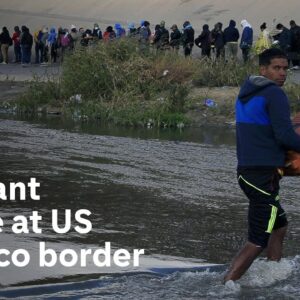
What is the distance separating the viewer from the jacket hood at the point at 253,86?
300 inches

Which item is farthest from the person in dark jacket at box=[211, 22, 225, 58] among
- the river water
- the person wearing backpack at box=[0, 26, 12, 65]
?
the river water

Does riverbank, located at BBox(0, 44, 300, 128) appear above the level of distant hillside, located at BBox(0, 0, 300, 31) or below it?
below

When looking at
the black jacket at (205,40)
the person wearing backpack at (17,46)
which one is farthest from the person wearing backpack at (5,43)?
the black jacket at (205,40)

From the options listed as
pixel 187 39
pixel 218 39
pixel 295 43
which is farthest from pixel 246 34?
pixel 187 39

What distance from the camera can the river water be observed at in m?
8.02

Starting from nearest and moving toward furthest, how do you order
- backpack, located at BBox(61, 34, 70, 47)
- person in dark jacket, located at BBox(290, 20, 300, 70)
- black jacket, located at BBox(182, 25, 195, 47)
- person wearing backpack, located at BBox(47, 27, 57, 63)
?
person in dark jacket, located at BBox(290, 20, 300, 70)
black jacket, located at BBox(182, 25, 195, 47)
backpack, located at BBox(61, 34, 70, 47)
person wearing backpack, located at BBox(47, 27, 57, 63)

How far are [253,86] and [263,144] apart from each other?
45 centimetres

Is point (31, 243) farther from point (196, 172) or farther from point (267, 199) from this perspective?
point (196, 172)

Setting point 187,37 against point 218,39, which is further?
point 187,37

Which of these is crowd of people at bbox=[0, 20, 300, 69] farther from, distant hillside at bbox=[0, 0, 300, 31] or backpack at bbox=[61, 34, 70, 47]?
distant hillside at bbox=[0, 0, 300, 31]

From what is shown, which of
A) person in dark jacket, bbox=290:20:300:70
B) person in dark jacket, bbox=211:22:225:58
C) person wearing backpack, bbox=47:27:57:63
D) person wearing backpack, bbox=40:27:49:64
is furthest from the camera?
person wearing backpack, bbox=40:27:49:64

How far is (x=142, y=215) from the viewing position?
10.8 meters

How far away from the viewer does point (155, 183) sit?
13.0 m

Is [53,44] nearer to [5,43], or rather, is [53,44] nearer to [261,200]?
[5,43]
